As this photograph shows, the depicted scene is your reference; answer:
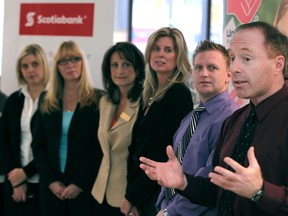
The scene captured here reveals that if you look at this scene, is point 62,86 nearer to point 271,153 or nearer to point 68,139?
point 68,139

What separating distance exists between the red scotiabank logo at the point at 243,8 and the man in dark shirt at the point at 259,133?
3.95 feet

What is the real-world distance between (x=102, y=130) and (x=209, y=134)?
1220 millimetres

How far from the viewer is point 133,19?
17.7 ft

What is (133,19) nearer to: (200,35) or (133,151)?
(200,35)

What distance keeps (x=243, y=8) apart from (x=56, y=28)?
233cm

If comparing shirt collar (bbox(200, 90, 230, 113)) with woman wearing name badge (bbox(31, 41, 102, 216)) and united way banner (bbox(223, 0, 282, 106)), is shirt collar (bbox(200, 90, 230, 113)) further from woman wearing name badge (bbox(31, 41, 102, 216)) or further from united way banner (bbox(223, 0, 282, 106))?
woman wearing name badge (bbox(31, 41, 102, 216))

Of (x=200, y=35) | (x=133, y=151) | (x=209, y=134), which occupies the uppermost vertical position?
(x=200, y=35)

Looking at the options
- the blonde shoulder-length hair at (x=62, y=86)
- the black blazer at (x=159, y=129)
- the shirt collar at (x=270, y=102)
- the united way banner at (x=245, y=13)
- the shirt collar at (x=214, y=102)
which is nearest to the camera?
the shirt collar at (x=270, y=102)

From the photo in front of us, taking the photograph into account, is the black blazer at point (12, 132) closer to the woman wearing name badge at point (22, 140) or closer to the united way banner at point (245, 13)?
the woman wearing name badge at point (22, 140)

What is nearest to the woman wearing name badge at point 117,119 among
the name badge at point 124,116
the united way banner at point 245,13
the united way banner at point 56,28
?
the name badge at point 124,116

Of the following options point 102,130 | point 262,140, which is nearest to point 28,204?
point 102,130

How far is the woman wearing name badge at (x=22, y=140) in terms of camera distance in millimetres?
4086

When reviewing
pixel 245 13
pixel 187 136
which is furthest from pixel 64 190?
pixel 245 13

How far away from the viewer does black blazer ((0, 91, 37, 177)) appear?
162 inches
